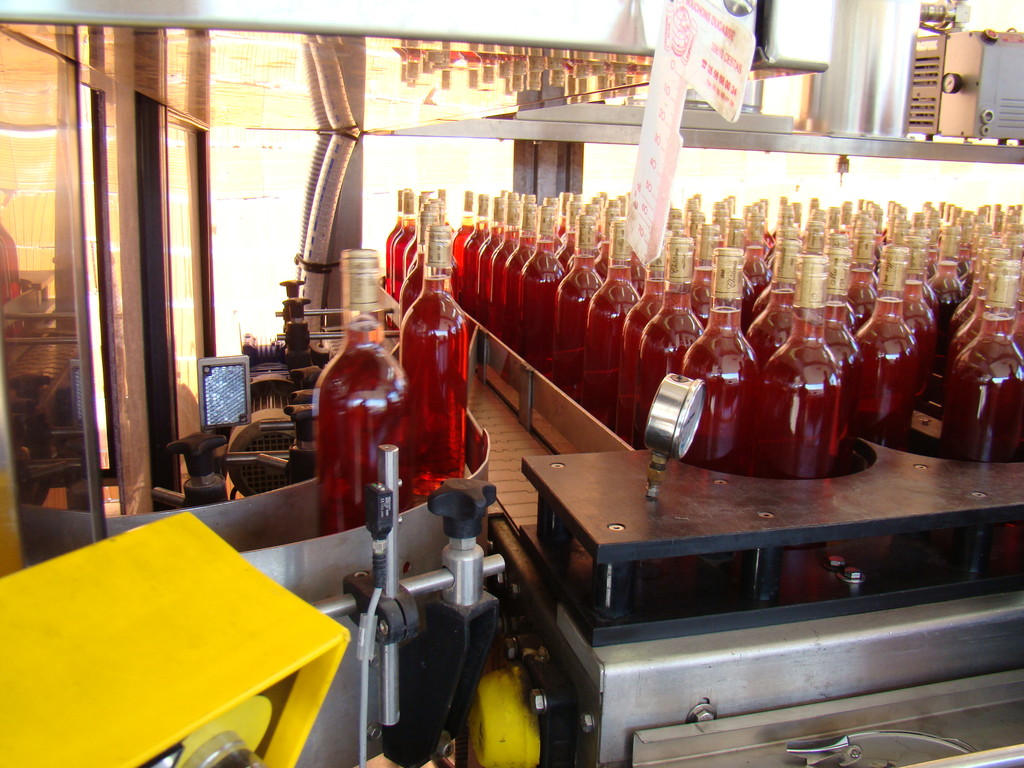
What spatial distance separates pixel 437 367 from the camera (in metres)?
1.11

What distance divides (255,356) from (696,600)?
1.67 m

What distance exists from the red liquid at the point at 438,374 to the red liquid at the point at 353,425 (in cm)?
21

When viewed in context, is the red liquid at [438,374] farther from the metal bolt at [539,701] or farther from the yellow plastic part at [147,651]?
the yellow plastic part at [147,651]

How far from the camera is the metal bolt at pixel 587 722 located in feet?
2.55

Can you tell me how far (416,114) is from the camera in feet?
5.23

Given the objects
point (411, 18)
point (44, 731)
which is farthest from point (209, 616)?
point (411, 18)

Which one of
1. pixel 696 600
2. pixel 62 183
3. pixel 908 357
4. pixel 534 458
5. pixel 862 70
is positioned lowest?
pixel 696 600

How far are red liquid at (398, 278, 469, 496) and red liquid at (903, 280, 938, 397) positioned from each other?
0.66 meters

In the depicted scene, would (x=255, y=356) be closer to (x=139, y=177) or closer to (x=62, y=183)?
(x=139, y=177)

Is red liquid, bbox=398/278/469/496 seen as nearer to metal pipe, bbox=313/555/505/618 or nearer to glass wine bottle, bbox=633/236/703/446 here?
glass wine bottle, bbox=633/236/703/446

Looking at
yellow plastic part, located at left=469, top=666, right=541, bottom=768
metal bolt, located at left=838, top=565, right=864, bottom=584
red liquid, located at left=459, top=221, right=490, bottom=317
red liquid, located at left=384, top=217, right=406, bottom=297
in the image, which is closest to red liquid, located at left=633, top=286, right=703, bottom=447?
metal bolt, located at left=838, top=565, right=864, bottom=584

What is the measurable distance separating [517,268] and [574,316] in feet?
1.10

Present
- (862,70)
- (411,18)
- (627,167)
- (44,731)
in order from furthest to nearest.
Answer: (627,167) < (862,70) < (411,18) < (44,731)

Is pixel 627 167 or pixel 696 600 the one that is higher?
pixel 627 167
